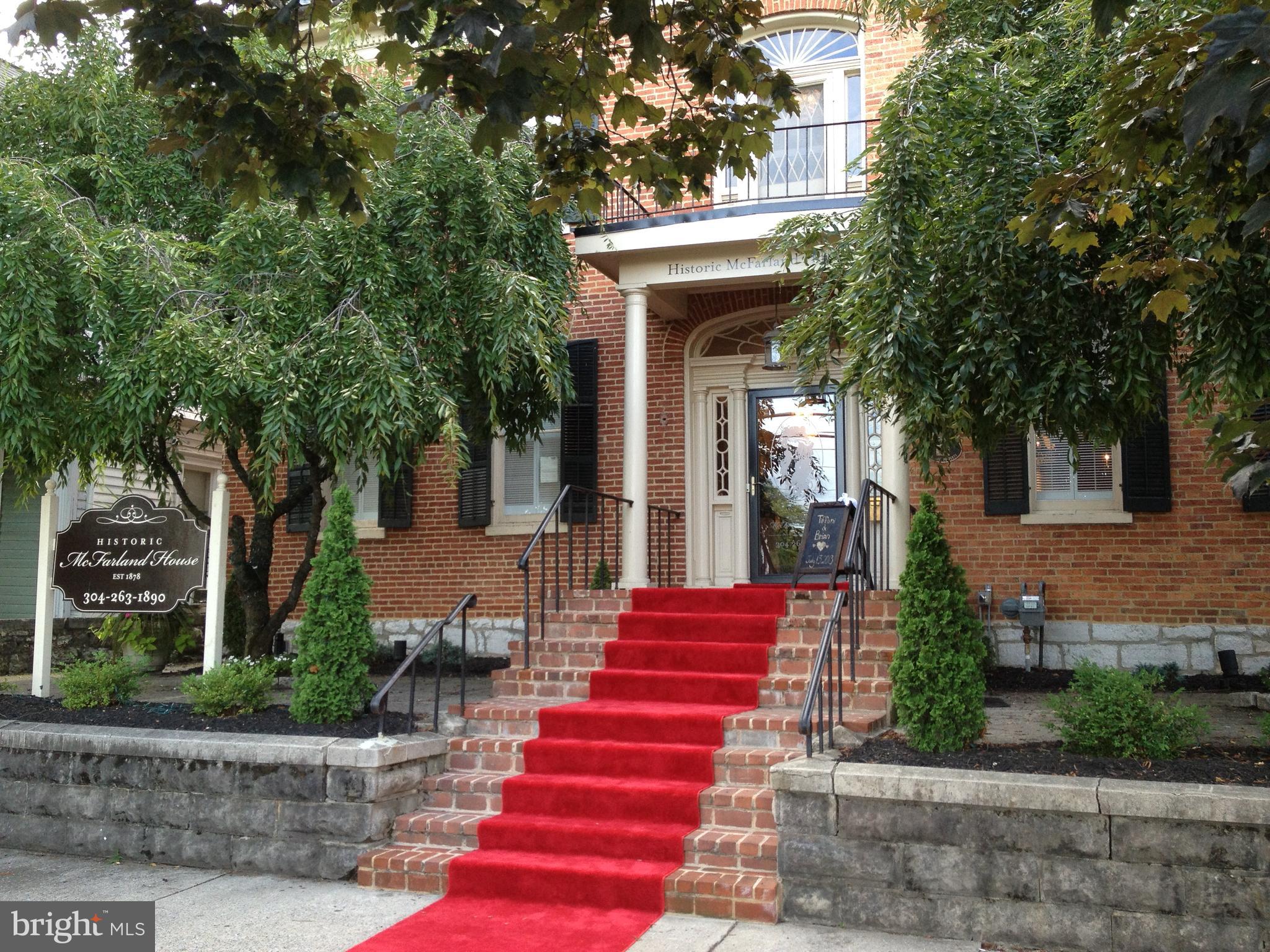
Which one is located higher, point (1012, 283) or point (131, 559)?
point (1012, 283)

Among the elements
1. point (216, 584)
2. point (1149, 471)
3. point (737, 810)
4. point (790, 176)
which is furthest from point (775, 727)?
point (790, 176)

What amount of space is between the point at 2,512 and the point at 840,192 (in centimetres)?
1099

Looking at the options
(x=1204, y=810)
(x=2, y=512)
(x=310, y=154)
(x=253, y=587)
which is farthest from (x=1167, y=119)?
(x=2, y=512)

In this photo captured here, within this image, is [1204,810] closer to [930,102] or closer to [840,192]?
[930,102]

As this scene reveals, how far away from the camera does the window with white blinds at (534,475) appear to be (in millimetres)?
11148

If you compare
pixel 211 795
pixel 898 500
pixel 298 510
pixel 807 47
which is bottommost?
pixel 211 795

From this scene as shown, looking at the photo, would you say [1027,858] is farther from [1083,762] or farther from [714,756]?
[714,756]

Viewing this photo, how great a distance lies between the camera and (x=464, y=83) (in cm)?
451

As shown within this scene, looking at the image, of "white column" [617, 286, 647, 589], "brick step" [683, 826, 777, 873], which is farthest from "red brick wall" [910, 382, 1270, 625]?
"brick step" [683, 826, 777, 873]

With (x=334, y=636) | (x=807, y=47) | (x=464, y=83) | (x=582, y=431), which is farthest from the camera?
(x=807, y=47)

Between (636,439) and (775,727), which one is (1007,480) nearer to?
(636,439)

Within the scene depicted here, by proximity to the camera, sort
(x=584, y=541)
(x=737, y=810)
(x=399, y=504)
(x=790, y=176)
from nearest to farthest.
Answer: (x=737, y=810) → (x=790, y=176) → (x=584, y=541) → (x=399, y=504)

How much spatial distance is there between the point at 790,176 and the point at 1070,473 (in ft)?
12.6

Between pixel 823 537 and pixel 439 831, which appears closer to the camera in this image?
pixel 439 831
